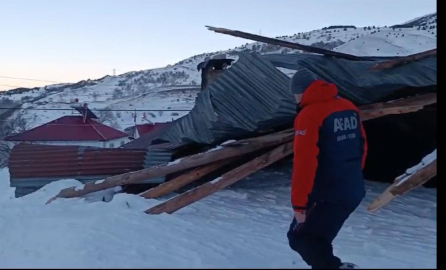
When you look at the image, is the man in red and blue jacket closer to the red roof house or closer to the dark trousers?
the dark trousers

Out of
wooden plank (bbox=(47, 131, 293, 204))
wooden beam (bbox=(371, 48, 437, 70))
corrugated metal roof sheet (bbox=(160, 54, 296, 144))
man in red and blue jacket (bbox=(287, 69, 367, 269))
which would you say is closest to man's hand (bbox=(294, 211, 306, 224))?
man in red and blue jacket (bbox=(287, 69, 367, 269))

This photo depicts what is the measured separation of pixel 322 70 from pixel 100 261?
4.70m

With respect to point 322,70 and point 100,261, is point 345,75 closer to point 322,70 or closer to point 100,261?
point 322,70

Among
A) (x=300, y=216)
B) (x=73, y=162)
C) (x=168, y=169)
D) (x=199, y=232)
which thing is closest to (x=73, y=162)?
(x=73, y=162)

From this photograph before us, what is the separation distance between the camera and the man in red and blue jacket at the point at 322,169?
11.3ft

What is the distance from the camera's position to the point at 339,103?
11.8 ft

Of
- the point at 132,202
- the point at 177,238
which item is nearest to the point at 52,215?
the point at 132,202

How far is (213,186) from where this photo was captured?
6805 millimetres

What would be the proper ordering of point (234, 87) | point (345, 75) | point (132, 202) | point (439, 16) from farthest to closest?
point (234, 87), point (345, 75), point (132, 202), point (439, 16)

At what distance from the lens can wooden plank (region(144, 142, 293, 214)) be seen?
6.62m

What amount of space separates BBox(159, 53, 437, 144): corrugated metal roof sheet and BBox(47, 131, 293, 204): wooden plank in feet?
1.06

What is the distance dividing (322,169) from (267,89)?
451 centimetres

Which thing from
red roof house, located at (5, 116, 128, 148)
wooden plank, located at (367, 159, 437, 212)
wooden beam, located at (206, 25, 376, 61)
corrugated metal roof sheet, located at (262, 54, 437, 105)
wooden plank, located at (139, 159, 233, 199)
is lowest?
red roof house, located at (5, 116, 128, 148)

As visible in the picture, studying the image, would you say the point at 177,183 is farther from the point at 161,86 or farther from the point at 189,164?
the point at 161,86
